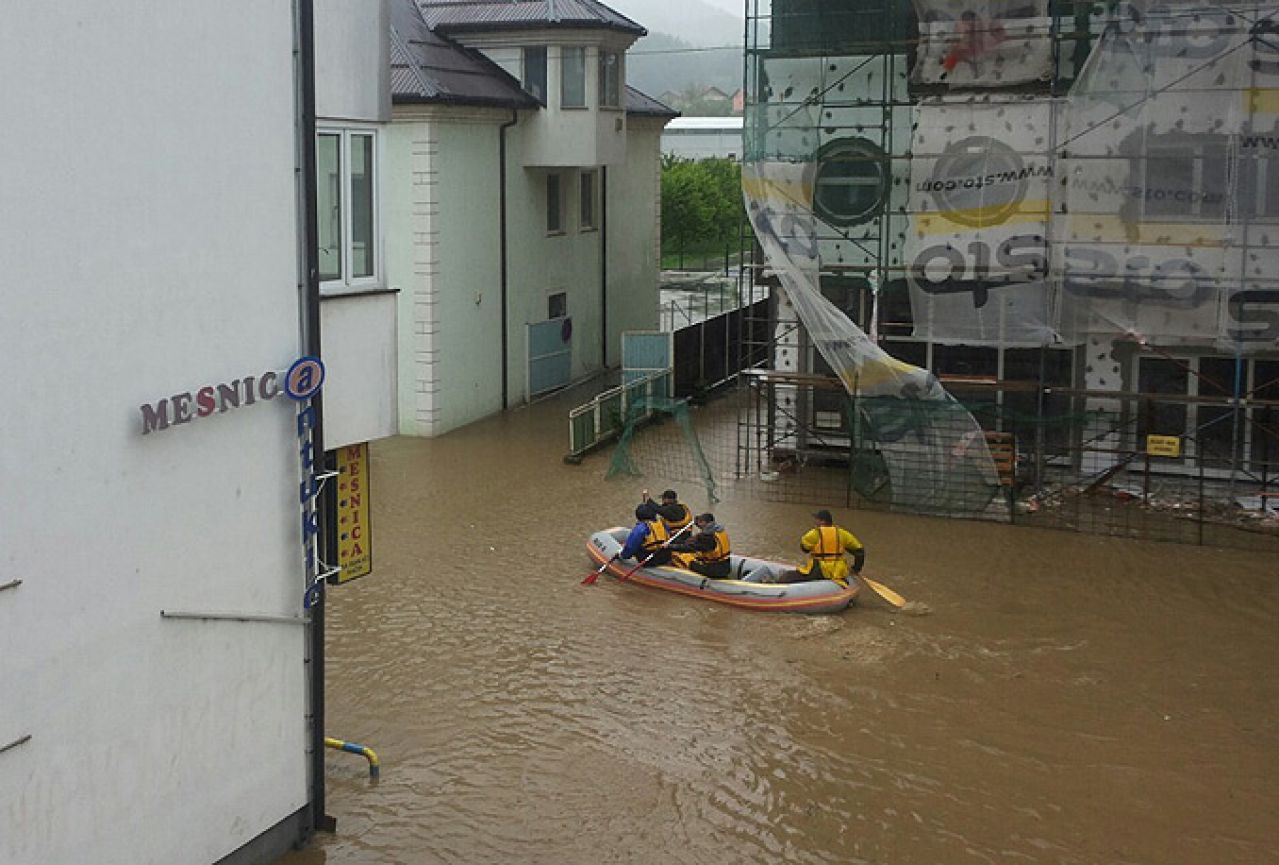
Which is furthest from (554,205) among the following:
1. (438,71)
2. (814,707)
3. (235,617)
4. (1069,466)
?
(235,617)

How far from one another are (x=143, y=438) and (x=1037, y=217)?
15.5 metres

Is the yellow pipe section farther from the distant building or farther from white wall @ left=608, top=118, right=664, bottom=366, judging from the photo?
the distant building

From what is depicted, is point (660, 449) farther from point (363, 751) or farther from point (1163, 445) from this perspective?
point (363, 751)

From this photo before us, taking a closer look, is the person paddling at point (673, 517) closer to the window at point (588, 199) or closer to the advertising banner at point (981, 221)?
the advertising banner at point (981, 221)

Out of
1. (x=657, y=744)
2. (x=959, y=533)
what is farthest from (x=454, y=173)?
(x=657, y=744)

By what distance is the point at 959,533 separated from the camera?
68.4 feet

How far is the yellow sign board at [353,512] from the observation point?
1162 centimetres

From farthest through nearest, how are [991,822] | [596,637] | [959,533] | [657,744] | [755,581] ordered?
[959,533]
[755,581]
[596,637]
[657,744]
[991,822]

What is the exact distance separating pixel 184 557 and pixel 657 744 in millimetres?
5176

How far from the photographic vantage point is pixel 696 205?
190 feet

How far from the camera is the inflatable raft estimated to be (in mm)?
17125

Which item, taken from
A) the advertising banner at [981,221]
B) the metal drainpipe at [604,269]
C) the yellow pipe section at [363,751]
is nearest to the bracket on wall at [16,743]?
the yellow pipe section at [363,751]

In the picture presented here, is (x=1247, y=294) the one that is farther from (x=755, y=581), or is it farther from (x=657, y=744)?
(x=657, y=744)

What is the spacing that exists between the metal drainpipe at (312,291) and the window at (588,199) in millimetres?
22664
